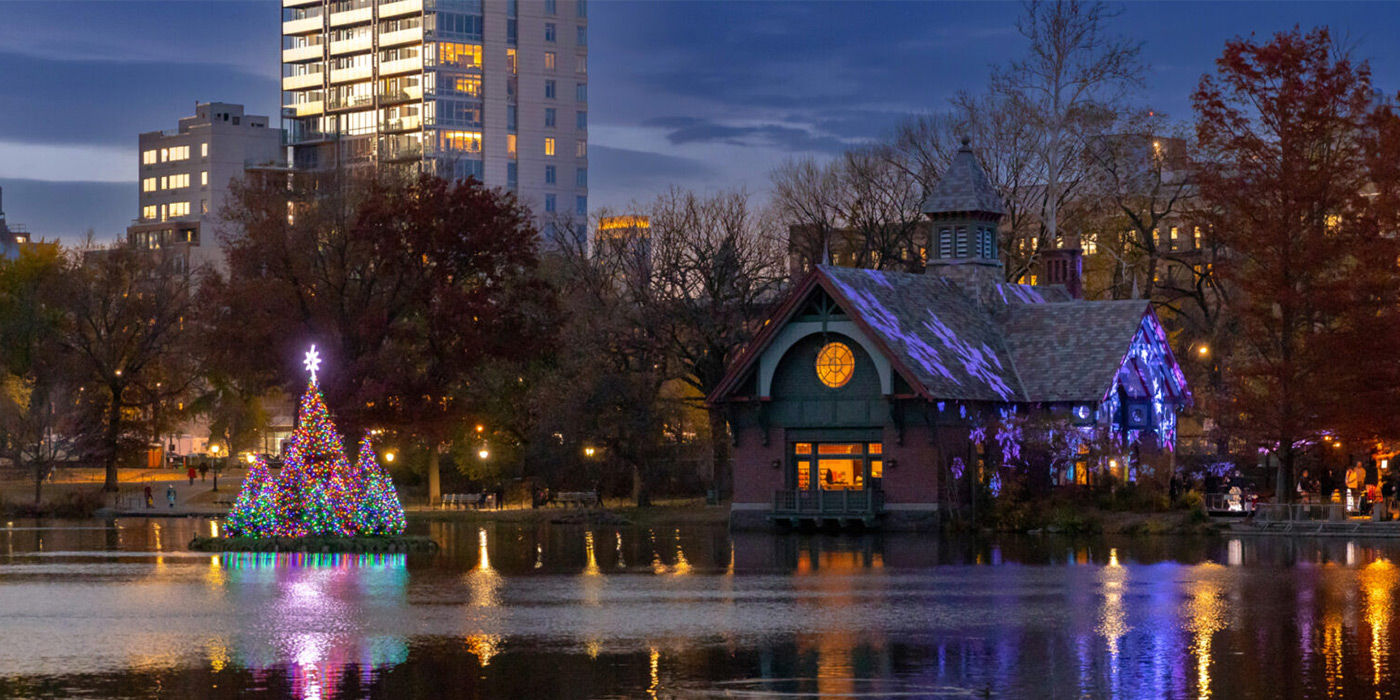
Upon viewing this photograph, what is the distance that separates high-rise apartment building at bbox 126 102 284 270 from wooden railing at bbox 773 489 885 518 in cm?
13337

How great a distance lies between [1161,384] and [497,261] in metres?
25.3

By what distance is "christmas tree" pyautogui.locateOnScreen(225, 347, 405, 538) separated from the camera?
51062 mm

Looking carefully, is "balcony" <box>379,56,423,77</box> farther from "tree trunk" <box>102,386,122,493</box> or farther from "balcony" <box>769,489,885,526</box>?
→ "balcony" <box>769,489,885,526</box>

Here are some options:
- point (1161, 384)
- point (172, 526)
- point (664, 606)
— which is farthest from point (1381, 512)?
point (172, 526)

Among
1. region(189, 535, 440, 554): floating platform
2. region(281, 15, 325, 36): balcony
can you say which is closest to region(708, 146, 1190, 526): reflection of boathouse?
region(189, 535, 440, 554): floating platform

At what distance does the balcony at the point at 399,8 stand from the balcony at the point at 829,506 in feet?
416

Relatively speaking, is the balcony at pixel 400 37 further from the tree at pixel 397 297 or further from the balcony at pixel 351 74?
the tree at pixel 397 297

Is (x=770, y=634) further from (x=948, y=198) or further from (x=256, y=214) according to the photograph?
(x=256, y=214)

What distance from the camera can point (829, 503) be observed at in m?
61.6

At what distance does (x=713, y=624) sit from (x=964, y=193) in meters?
43.5

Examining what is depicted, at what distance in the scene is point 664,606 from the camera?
3344 cm

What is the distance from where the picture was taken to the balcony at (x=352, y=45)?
18888cm

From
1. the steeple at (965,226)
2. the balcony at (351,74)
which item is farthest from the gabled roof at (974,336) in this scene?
the balcony at (351,74)

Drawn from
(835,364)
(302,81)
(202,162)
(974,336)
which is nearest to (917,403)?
(835,364)
